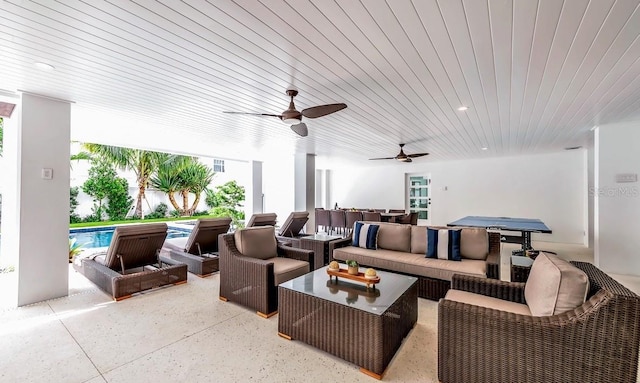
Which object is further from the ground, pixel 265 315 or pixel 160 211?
pixel 160 211

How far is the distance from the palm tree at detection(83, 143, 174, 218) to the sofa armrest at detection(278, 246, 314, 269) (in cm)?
921

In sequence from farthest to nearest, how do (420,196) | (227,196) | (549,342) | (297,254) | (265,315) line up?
1. (227,196)
2. (420,196)
3. (297,254)
4. (265,315)
5. (549,342)

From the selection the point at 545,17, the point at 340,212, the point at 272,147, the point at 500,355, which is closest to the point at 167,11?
the point at 545,17

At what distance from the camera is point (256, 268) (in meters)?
2.94

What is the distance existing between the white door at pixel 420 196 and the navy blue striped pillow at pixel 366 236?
6101 mm

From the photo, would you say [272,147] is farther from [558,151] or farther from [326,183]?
[558,151]

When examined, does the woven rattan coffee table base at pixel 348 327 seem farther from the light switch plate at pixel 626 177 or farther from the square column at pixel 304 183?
the square column at pixel 304 183

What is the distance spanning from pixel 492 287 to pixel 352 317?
49.9 inches

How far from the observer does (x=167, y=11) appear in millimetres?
1706

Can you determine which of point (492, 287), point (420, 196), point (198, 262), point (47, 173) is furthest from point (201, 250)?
point (420, 196)

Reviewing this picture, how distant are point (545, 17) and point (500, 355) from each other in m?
2.22

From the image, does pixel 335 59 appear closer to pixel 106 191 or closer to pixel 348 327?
pixel 348 327

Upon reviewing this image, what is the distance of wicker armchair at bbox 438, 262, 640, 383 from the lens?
4.54 feet

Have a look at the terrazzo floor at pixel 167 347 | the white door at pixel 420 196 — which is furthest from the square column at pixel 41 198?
the white door at pixel 420 196
